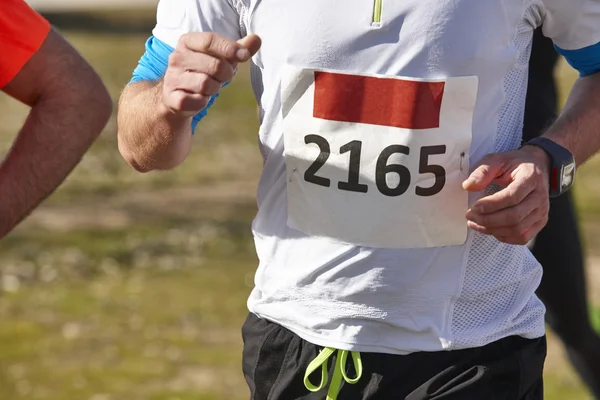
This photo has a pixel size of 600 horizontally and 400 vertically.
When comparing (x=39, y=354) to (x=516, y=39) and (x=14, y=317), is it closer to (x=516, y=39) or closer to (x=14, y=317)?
(x=14, y=317)

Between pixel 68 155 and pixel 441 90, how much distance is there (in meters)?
0.73

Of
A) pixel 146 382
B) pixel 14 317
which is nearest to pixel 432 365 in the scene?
pixel 146 382

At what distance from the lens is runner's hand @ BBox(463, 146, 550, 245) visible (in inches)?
78.7

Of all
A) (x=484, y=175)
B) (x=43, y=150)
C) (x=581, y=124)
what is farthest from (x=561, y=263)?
(x=43, y=150)

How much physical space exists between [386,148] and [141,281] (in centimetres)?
383

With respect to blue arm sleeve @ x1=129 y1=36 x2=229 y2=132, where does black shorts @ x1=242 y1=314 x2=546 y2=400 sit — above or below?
below

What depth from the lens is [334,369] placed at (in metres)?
2.23

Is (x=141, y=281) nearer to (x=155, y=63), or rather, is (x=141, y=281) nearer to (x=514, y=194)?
(x=155, y=63)

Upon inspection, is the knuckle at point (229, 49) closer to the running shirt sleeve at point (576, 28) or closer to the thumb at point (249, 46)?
the thumb at point (249, 46)

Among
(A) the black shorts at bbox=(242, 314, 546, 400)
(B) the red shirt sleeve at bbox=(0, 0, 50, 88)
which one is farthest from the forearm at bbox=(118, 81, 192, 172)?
(A) the black shorts at bbox=(242, 314, 546, 400)

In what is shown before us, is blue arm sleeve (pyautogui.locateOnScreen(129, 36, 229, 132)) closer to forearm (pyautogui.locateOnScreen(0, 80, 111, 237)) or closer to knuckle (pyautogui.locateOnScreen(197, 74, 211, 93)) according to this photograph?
forearm (pyautogui.locateOnScreen(0, 80, 111, 237))

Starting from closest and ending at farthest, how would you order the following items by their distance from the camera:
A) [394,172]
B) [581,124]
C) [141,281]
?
[394,172]
[581,124]
[141,281]

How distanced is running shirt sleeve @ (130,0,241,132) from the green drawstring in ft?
1.72

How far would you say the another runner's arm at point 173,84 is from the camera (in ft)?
6.21
